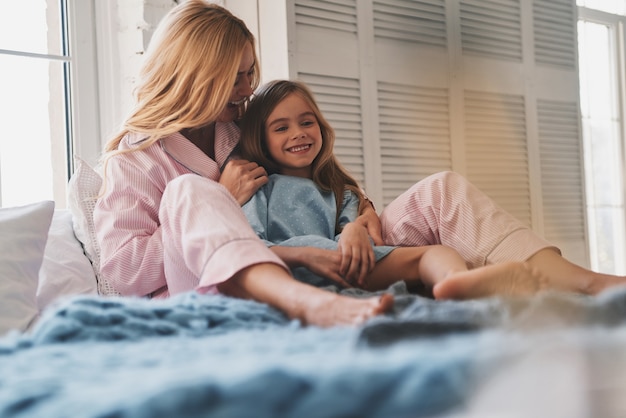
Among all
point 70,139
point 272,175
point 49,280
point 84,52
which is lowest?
point 49,280

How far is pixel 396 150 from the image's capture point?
1.59 m

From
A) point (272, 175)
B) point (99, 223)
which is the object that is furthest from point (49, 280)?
point (272, 175)

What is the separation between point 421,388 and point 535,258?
620mm

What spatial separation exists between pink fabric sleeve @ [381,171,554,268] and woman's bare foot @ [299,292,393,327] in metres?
0.29

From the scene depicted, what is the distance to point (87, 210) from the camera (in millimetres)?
1164

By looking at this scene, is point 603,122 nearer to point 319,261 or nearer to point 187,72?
point 319,261

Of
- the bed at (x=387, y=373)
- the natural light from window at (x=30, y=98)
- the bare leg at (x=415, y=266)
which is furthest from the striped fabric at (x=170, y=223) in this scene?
the natural light from window at (x=30, y=98)

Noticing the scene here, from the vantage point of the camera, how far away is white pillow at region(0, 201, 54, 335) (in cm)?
→ 94

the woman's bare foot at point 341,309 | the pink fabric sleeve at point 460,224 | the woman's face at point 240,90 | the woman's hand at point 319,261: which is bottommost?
the woman's bare foot at point 341,309

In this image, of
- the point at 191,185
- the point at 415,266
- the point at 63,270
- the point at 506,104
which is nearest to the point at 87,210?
the point at 63,270

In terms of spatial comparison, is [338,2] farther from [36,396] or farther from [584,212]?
[36,396]

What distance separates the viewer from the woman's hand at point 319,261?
0.90m

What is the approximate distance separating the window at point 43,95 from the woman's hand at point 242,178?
0.63 m

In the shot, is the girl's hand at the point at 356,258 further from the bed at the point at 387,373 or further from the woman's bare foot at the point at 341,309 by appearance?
the bed at the point at 387,373
